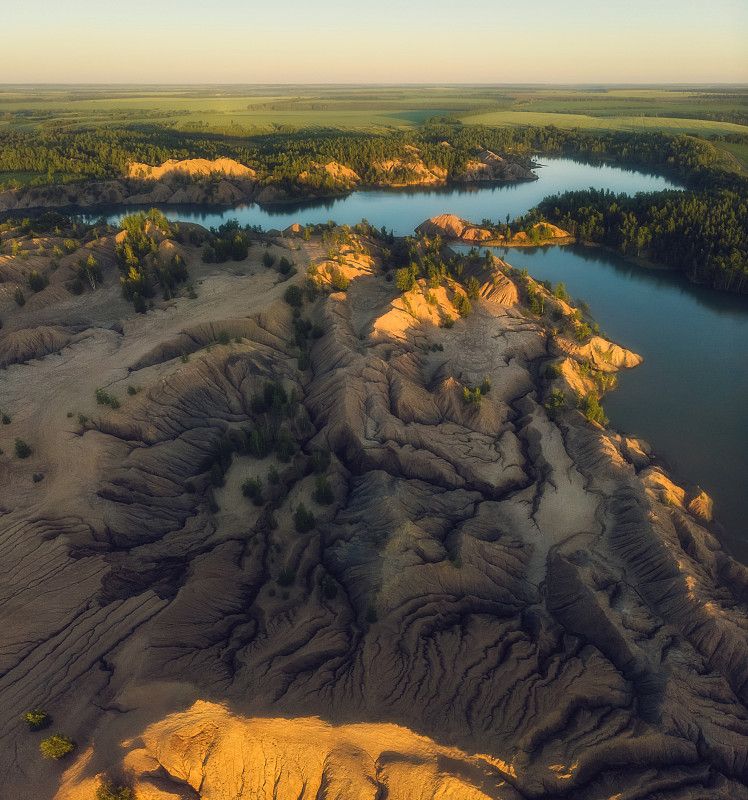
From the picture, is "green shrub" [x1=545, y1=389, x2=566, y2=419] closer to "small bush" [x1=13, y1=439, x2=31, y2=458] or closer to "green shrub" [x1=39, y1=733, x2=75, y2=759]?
"green shrub" [x1=39, y1=733, x2=75, y2=759]

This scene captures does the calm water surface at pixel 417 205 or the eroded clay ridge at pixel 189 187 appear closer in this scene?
the calm water surface at pixel 417 205

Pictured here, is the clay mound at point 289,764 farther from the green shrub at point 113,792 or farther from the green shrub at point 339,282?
the green shrub at point 339,282

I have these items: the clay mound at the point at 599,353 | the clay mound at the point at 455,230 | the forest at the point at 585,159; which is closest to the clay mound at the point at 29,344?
the clay mound at the point at 599,353

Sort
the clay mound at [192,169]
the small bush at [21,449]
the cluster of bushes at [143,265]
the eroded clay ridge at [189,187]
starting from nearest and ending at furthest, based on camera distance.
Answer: the small bush at [21,449]
the cluster of bushes at [143,265]
the eroded clay ridge at [189,187]
the clay mound at [192,169]

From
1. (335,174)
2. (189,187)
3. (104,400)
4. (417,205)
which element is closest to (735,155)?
(417,205)

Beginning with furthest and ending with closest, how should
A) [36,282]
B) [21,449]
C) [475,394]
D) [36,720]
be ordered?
[36,282] < [475,394] < [21,449] < [36,720]

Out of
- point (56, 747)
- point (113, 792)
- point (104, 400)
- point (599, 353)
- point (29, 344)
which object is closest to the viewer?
point (113, 792)

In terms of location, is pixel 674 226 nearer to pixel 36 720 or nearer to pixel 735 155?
pixel 36 720
